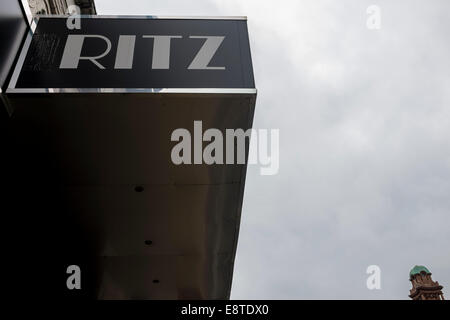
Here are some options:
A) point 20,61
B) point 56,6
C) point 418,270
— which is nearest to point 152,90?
point 20,61

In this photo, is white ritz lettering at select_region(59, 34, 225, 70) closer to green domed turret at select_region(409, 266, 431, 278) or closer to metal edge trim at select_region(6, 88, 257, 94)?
metal edge trim at select_region(6, 88, 257, 94)

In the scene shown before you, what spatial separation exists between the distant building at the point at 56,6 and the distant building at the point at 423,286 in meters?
65.9

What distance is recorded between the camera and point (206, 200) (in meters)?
6.18

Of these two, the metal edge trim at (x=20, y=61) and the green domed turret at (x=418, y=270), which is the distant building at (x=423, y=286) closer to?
the green domed turret at (x=418, y=270)

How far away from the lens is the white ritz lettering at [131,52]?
4883 millimetres

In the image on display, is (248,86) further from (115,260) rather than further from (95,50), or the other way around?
(115,260)

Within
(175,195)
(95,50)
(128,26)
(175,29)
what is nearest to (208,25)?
(175,29)

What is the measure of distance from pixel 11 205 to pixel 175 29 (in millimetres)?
3842

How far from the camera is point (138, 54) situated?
198 inches

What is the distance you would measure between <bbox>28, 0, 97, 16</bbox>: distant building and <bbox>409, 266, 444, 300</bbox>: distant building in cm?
6592

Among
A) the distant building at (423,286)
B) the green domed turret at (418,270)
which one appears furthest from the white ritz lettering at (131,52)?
the green domed turret at (418,270)

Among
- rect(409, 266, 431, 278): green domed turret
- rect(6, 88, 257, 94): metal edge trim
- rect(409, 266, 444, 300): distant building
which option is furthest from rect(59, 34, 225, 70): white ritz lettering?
rect(409, 266, 431, 278): green domed turret

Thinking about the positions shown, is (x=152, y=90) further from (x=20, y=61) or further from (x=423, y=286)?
(x=423, y=286)
